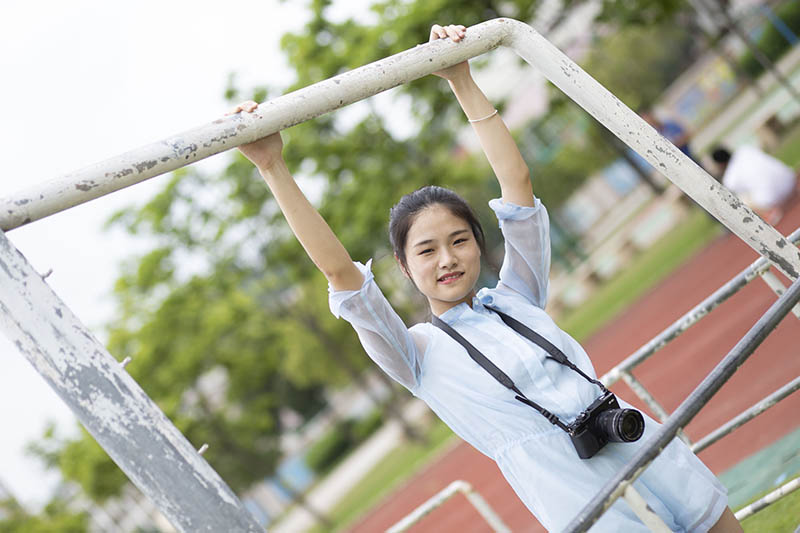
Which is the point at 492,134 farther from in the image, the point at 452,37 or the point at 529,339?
the point at 529,339

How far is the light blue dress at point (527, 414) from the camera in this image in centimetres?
220

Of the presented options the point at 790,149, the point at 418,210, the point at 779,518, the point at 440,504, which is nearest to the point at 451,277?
the point at 418,210

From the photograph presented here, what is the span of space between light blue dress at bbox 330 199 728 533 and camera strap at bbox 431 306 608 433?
17 millimetres

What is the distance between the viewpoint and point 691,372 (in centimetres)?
873

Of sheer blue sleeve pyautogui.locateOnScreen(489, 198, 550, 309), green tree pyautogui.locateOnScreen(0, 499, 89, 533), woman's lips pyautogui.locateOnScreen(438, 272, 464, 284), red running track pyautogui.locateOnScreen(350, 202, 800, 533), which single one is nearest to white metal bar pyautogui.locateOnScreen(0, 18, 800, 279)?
sheer blue sleeve pyautogui.locateOnScreen(489, 198, 550, 309)

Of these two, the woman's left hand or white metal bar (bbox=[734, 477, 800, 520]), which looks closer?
the woman's left hand

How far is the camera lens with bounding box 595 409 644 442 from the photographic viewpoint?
2.13m

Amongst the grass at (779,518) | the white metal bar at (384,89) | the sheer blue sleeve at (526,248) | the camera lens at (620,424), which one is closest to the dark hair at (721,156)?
the grass at (779,518)

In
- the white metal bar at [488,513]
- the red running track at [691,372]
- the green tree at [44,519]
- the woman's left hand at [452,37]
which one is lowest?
the red running track at [691,372]

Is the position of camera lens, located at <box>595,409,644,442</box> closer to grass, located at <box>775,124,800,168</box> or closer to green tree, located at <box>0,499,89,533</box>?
grass, located at <box>775,124,800,168</box>

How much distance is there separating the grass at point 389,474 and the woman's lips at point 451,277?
481 inches

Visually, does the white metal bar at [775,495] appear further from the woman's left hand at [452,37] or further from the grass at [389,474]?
the grass at [389,474]

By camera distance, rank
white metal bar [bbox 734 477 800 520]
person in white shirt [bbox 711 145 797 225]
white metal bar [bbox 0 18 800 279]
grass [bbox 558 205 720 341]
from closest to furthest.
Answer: white metal bar [bbox 0 18 800 279] < white metal bar [bbox 734 477 800 520] < person in white shirt [bbox 711 145 797 225] < grass [bbox 558 205 720 341]

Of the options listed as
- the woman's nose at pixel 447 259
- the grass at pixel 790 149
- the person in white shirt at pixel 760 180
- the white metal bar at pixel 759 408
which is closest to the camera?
the woman's nose at pixel 447 259
